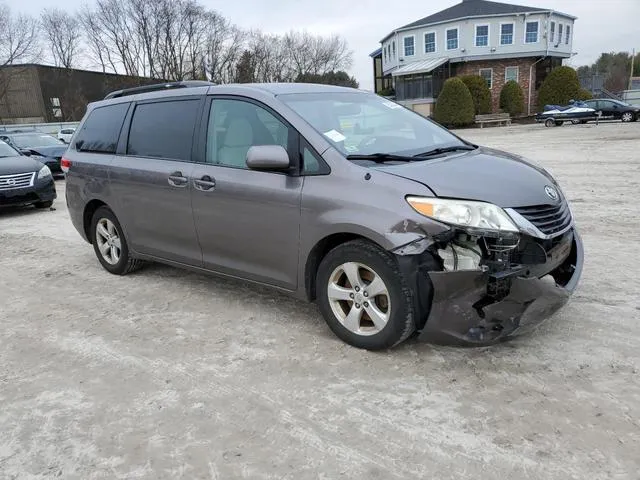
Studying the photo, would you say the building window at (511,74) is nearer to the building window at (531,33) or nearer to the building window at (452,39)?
the building window at (531,33)

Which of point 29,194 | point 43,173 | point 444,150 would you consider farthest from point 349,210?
point 43,173

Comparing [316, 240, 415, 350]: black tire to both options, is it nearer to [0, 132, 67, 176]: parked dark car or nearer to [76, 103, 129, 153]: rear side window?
[76, 103, 129, 153]: rear side window

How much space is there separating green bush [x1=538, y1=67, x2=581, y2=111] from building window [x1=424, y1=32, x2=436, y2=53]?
9.57 meters

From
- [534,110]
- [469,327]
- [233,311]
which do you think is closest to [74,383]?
[233,311]

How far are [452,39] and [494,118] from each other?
31.6ft

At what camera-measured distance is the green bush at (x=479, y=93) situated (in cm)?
3962

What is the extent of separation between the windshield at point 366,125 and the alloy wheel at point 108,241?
2.62 meters

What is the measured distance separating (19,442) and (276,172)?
2.29 metres

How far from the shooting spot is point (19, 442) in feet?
9.45

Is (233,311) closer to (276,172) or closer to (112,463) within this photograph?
(276,172)

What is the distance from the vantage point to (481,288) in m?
3.20

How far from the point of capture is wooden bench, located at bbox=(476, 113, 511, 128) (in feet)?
123

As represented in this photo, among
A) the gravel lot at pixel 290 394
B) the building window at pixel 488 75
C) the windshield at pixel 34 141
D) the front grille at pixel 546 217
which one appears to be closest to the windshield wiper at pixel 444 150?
the front grille at pixel 546 217

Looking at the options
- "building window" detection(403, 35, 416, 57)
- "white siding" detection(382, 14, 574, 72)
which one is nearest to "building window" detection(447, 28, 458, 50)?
"white siding" detection(382, 14, 574, 72)
